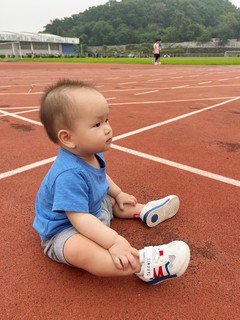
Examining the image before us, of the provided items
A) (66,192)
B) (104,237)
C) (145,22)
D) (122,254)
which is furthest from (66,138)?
(145,22)

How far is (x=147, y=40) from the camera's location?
99062 mm

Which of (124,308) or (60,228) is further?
(60,228)

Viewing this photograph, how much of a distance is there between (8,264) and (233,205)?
1.69 m

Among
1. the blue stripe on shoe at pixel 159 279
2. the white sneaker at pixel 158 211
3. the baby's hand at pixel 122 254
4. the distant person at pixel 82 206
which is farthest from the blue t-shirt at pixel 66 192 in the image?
the blue stripe on shoe at pixel 159 279

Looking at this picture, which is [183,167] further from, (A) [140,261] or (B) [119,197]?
(A) [140,261]

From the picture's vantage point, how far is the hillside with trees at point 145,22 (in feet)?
308

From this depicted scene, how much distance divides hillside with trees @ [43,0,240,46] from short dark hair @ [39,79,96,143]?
9834 cm

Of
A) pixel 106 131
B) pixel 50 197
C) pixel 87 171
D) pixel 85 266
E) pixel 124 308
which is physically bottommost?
pixel 124 308

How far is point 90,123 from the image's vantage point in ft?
5.27

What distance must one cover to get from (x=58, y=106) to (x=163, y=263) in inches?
39.9

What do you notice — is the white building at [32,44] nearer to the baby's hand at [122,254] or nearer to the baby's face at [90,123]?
the baby's face at [90,123]

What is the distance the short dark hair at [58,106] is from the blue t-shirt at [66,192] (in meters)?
0.18

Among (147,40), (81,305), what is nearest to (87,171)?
(81,305)

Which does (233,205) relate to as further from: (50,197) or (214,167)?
(50,197)
